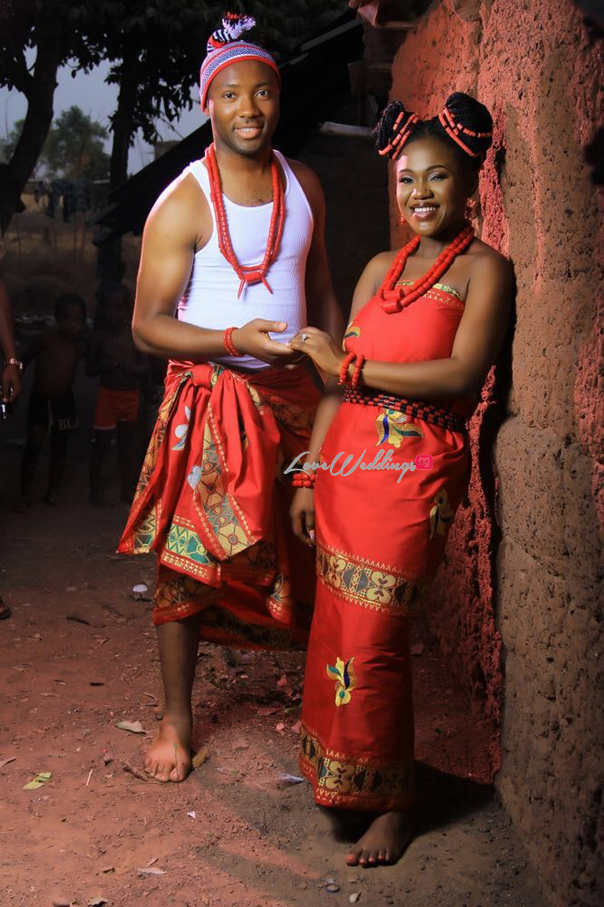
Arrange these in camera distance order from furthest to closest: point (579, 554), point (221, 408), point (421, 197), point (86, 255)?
point (86, 255) → point (221, 408) → point (421, 197) → point (579, 554)

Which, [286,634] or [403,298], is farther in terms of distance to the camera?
[286,634]

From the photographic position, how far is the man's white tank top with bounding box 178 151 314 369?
2977mm

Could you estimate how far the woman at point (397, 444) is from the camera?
2.45m

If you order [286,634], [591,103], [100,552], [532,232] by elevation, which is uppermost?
[591,103]

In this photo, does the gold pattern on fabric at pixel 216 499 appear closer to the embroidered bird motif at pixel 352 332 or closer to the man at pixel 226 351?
the man at pixel 226 351

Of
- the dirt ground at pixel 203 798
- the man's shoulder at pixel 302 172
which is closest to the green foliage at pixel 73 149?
the dirt ground at pixel 203 798

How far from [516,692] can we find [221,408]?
3.77ft

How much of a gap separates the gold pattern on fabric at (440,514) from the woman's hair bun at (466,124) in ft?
2.72

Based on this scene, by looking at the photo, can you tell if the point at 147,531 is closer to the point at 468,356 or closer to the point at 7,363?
the point at 468,356

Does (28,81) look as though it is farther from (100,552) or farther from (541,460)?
(541,460)

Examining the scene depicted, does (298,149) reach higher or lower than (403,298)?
higher

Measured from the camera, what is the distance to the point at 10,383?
4551 millimetres

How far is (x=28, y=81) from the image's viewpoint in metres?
11.2

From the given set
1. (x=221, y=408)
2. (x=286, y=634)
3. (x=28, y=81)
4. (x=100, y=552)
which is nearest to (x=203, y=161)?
(x=221, y=408)
